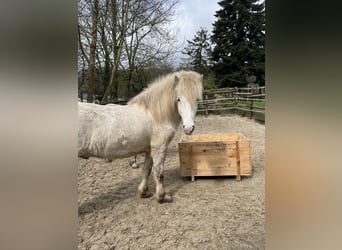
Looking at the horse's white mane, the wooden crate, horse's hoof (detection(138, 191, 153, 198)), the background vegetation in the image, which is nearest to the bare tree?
the background vegetation

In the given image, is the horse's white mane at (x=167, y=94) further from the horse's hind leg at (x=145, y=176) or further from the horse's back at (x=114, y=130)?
the horse's hind leg at (x=145, y=176)

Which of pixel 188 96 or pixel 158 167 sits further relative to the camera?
pixel 158 167

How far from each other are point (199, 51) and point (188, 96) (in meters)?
0.22

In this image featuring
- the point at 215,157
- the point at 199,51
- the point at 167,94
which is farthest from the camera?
the point at 215,157

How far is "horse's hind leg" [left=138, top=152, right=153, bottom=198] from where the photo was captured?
1002 millimetres

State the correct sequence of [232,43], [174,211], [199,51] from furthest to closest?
[174,211]
[199,51]
[232,43]

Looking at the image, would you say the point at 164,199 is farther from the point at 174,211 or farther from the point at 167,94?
the point at 167,94

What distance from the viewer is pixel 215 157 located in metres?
1.16

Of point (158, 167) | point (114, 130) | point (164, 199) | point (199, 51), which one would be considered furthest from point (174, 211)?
point (199, 51)

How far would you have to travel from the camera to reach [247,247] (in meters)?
0.43
